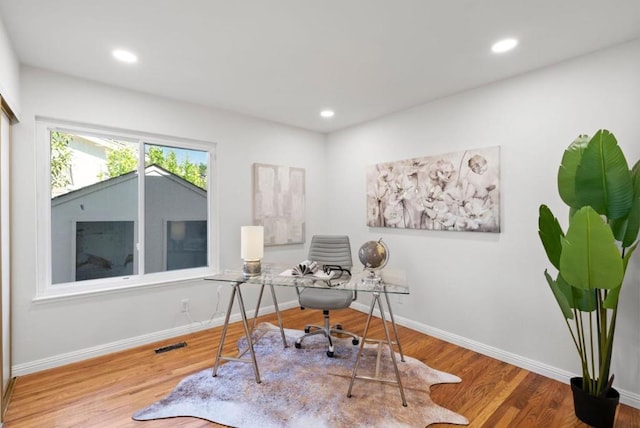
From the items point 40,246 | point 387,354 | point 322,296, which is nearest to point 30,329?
point 40,246

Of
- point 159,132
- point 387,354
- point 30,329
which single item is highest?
point 159,132

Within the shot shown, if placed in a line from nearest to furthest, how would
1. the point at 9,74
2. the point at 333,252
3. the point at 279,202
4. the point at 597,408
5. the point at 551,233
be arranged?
the point at 597,408 < the point at 551,233 < the point at 9,74 < the point at 333,252 < the point at 279,202

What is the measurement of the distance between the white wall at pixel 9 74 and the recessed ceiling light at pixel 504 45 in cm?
332

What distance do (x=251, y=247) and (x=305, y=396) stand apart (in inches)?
47.2

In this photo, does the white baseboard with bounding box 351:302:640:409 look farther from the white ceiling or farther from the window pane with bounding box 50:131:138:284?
the window pane with bounding box 50:131:138:284

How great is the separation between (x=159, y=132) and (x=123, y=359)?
7.44 ft

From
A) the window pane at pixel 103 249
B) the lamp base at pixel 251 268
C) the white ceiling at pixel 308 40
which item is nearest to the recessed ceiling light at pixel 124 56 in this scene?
the white ceiling at pixel 308 40

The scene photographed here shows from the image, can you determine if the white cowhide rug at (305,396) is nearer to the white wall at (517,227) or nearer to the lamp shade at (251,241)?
the white wall at (517,227)

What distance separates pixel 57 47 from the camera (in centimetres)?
225

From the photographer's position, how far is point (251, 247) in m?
2.52

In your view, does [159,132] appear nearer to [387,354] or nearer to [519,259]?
[387,354]

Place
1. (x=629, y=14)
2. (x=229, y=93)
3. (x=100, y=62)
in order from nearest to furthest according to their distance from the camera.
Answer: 1. (x=629, y=14)
2. (x=100, y=62)
3. (x=229, y=93)

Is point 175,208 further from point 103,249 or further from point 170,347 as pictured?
point 170,347

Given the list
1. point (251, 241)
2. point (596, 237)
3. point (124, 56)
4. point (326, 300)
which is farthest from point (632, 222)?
point (124, 56)
